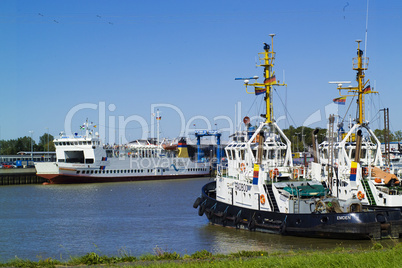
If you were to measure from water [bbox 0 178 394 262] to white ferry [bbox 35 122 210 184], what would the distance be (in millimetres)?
22129

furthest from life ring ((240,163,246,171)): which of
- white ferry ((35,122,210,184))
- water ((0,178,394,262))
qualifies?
white ferry ((35,122,210,184))

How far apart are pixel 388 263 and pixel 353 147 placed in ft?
67.1

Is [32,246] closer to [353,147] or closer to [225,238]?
[225,238]

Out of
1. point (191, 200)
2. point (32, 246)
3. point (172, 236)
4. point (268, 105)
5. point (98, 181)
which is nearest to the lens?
point (32, 246)

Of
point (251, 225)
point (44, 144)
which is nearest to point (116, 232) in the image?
point (251, 225)

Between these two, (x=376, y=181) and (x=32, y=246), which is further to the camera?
(x=376, y=181)

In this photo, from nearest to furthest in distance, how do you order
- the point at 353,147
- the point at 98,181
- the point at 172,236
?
the point at 172,236 → the point at 353,147 → the point at 98,181

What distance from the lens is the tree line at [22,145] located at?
130 metres

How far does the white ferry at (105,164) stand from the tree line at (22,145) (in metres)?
55.3

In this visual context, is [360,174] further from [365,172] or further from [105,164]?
[105,164]

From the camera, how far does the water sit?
22.6 m

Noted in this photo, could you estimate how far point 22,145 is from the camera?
13300 cm

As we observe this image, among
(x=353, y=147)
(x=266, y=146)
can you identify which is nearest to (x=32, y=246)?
(x=266, y=146)

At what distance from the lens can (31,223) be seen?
103 ft
